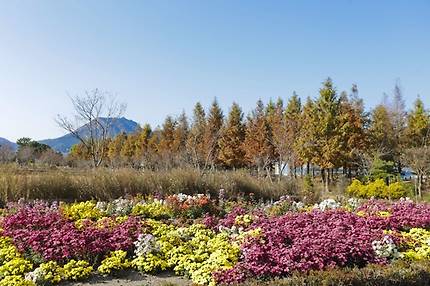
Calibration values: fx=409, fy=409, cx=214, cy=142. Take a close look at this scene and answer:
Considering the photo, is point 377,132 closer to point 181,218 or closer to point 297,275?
point 181,218

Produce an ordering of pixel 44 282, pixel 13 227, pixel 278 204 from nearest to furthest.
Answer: pixel 44 282 < pixel 13 227 < pixel 278 204

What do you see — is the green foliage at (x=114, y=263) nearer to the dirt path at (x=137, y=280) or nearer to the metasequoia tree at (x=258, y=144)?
the dirt path at (x=137, y=280)

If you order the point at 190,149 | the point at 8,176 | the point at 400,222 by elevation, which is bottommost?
the point at 400,222

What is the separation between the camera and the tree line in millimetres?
29547

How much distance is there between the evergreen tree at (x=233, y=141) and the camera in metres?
35.1

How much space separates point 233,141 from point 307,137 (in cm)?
749

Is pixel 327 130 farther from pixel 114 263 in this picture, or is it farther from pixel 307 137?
pixel 114 263

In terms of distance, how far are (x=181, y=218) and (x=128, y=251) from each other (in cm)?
244

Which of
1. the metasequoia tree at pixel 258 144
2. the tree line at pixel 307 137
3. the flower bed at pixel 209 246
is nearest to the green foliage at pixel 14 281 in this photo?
the flower bed at pixel 209 246

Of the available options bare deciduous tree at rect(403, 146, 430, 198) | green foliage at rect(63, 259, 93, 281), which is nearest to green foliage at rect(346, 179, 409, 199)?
bare deciduous tree at rect(403, 146, 430, 198)

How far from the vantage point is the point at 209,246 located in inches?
233

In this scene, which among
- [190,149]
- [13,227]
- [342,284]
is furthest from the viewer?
[190,149]

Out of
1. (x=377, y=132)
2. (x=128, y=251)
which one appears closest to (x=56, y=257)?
(x=128, y=251)

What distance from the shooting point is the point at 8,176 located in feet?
33.6
